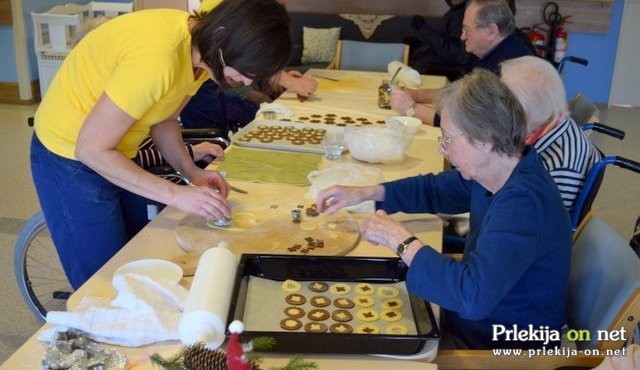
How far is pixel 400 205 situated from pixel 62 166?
92 centimetres

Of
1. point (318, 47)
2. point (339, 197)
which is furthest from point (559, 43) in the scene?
point (339, 197)

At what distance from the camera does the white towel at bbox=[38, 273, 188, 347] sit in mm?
1215

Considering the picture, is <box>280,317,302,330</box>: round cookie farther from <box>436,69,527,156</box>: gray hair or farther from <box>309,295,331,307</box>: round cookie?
<box>436,69,527,156</box>: gray hair

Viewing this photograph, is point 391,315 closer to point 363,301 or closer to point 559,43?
point 363,301

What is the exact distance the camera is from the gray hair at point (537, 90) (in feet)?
6.23

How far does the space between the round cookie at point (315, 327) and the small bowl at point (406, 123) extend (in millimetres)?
1324

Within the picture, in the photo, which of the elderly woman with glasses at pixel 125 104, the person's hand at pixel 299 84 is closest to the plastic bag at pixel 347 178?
the elderly woman with glasses at pixel 125 104

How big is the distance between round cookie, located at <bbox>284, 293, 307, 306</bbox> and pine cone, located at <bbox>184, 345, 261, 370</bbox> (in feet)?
1.34

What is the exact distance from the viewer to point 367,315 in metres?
1.36

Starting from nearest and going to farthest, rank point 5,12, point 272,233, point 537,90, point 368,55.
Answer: point 272,233, point 537,90, point 368,55, point 5,12

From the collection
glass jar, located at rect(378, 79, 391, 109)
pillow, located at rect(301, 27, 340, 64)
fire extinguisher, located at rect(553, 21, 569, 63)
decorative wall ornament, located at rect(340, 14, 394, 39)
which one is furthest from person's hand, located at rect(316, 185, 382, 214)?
fire extinguisher, located at rect(553, 21, 569, 63)

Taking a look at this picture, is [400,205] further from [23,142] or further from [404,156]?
[23,142]

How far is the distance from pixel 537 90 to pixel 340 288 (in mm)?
892

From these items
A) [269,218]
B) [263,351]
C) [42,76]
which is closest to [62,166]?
[269,218]
